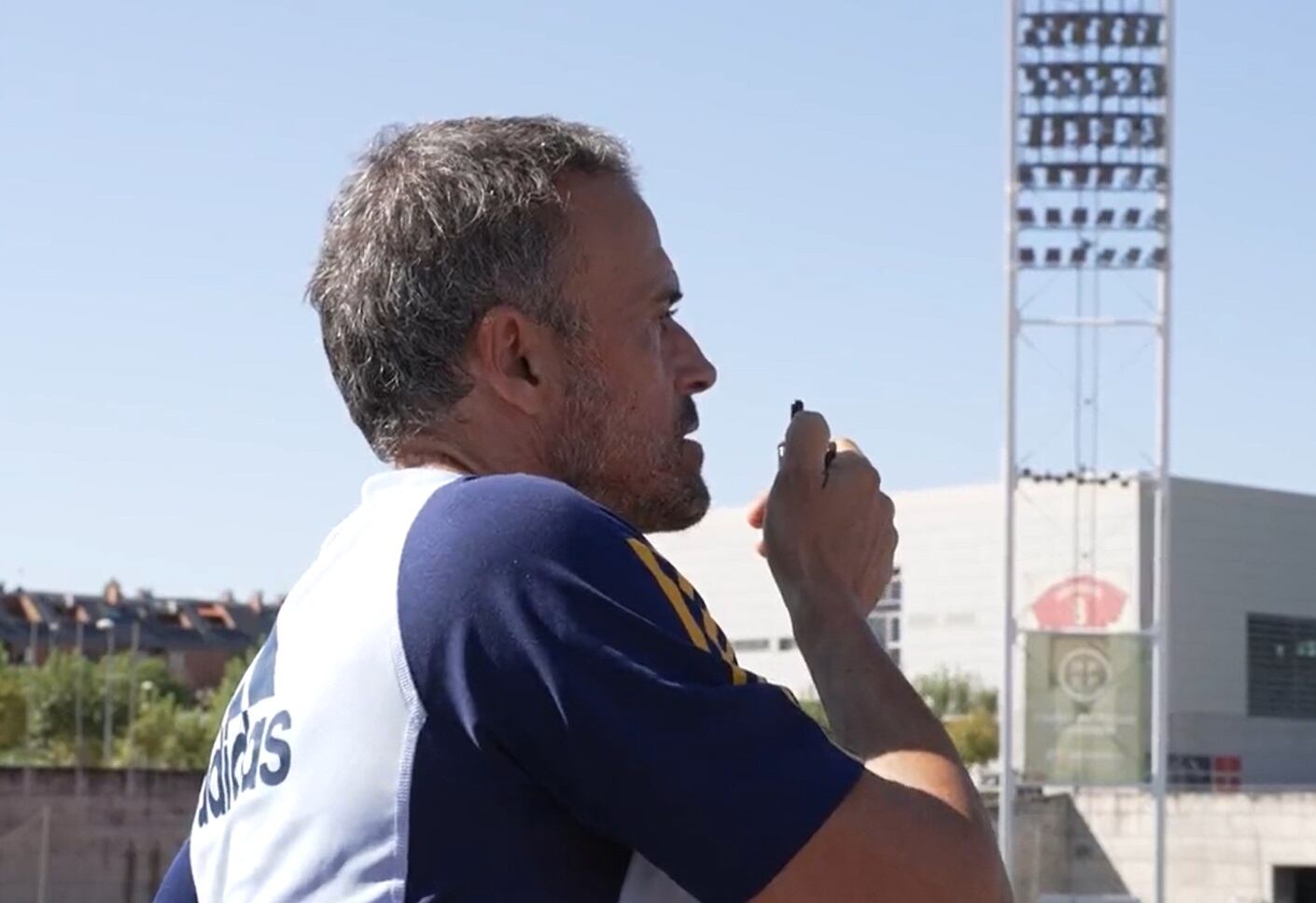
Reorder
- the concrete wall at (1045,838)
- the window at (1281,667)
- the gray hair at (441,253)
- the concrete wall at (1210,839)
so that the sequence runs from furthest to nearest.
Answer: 1. the window at (1281,667)
2. the concrete wall at (1210,839)
3. the concrete wall at (1045,838)
4. the gray hair at (441,253)

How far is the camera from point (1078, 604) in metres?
53.6

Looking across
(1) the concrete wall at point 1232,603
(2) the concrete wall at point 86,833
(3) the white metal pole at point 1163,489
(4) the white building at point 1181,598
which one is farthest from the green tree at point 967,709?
(3) the white metal pole at point 1163,489

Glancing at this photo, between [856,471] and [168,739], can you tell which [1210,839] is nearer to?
[168,739]

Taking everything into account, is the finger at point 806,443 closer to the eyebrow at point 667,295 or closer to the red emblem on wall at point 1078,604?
the eyebrow at point 667,295

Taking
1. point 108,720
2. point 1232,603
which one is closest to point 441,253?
point 108,720

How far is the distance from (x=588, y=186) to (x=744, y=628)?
258 ft

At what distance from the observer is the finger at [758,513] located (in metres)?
2.38

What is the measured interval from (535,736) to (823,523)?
43 centimetres

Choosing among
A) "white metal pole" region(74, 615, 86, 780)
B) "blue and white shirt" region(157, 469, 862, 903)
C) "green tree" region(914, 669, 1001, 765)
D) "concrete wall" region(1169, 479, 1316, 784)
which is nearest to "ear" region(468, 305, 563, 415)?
"blue and white shirt" region(157, 469, 862, 903)

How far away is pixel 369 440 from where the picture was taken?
2.36 m

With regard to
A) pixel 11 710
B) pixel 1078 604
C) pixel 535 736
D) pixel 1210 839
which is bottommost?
pixel 1210 839

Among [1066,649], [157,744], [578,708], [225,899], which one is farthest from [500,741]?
[157,744]

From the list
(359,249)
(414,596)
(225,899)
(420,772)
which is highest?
(359,249)

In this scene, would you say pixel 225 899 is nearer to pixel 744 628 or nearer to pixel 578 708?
pixel 578 708
